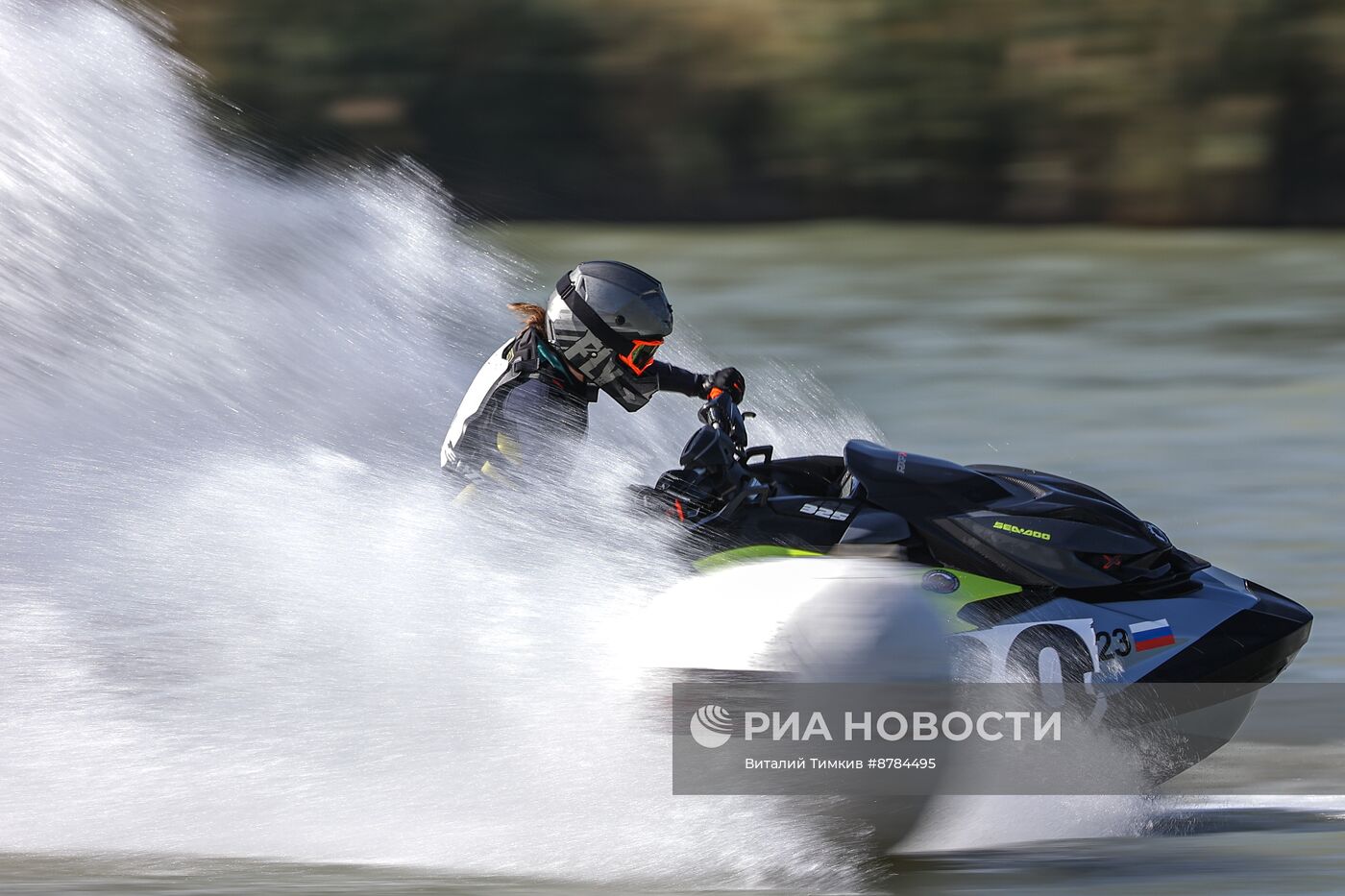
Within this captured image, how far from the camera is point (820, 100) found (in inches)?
667

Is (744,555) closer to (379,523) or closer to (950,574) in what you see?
(950,574)

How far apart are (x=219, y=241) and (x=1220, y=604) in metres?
5.98

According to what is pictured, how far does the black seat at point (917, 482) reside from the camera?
580cm

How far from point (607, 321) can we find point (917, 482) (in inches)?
41.2

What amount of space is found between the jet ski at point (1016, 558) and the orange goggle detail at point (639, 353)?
410mm

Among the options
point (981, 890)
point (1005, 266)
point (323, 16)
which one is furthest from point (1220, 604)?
point (323, 16)

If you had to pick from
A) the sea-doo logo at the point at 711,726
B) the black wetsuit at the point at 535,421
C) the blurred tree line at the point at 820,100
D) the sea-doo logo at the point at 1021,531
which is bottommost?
the sea-doo logo at the point at 711,726

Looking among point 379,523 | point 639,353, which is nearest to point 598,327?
point 639,353

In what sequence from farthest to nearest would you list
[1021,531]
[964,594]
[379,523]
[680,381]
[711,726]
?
1. [680,381]
2. [379,523]
3. [1021,531]
4. [964,594]
5. [711,726]

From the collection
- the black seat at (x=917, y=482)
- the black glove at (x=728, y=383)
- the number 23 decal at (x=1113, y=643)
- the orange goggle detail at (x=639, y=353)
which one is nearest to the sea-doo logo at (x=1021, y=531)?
the black seat at (x=917, y=482)

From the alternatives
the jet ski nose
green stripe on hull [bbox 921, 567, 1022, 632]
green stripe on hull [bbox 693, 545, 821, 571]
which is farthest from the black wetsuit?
the jet ski nose

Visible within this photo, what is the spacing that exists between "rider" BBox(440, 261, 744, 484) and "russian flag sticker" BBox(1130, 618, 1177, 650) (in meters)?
1.44

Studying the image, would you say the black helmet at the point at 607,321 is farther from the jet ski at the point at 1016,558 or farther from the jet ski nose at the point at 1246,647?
the jet ski nose at the point at 1246,647

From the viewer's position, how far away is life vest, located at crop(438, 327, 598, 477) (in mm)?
5859
